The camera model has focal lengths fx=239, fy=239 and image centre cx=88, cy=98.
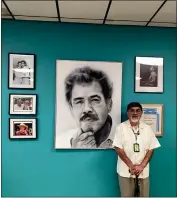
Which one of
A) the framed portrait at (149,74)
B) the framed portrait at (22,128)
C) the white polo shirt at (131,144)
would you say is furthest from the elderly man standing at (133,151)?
the framed portrait at (22,128)

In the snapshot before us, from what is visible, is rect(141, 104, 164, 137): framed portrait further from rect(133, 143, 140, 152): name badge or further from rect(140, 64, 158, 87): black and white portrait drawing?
rect(133, 143, 140, 152): name badge

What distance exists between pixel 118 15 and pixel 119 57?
20.8 inches

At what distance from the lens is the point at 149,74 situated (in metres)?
3.03

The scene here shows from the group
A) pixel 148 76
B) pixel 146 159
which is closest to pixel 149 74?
pixel 148 76

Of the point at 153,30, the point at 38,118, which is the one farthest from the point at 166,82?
the point at 38,118

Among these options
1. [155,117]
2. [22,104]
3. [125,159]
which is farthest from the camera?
[155,117]

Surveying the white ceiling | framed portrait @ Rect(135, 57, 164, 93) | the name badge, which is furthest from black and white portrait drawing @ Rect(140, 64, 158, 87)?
the name badge

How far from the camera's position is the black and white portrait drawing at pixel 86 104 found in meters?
2.92

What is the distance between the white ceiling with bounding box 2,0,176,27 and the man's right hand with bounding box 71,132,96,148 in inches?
54.9

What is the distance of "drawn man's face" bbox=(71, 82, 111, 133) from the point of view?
9.59ft

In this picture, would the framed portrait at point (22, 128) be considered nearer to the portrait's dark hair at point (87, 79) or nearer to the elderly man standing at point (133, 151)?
the portrait's dark hair at point (87, 79)

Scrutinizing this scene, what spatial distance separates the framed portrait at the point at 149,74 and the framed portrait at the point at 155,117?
215mm

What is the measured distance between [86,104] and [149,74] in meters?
0.89

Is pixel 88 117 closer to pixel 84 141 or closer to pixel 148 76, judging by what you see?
pixel 84 141
